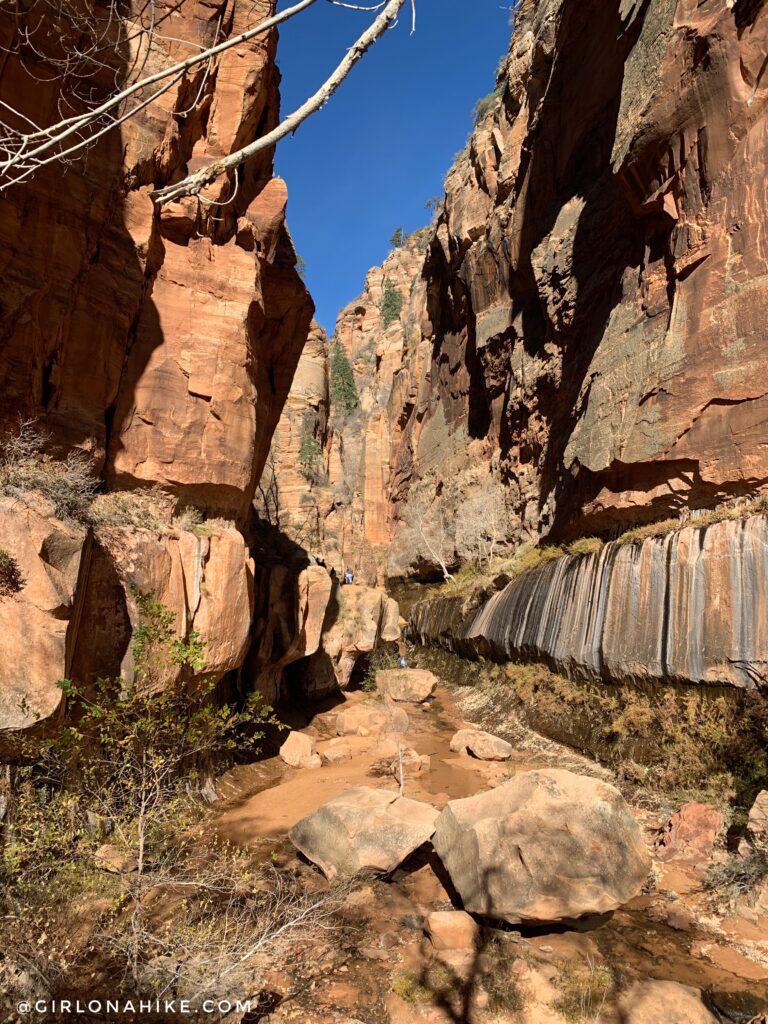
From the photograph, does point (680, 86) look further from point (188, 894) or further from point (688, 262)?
point (188, 894)

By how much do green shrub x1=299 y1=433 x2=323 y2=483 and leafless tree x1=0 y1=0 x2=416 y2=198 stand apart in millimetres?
13688

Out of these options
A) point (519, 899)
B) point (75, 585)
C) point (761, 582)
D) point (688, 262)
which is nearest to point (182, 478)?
point (75, 585)

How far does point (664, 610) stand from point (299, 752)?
889 cm

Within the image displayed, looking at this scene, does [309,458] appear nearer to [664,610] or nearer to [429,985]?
[664,610]

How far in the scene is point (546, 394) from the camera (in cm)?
2478

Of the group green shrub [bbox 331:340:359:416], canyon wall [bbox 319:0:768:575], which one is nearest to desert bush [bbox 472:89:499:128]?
canyon wall [bbox 319:0:768:575]

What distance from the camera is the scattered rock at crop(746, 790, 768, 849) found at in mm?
7539

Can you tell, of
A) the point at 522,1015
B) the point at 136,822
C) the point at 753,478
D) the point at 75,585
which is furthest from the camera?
the point at 753,478

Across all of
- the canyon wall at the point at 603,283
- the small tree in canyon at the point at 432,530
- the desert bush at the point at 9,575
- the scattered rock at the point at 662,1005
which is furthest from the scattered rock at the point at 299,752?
the small tree in canyon at the point at 432,530

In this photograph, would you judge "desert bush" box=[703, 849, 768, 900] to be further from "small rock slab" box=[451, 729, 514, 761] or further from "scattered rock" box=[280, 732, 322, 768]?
"scattered rock" box=[280, 732, 322, 768]

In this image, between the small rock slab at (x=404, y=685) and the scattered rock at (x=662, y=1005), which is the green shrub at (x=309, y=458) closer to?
the small rock slab at (x=404, y=685)

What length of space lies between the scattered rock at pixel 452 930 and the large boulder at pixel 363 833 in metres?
1.18

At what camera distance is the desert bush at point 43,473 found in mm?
7066

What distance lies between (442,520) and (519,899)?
96.0ft
